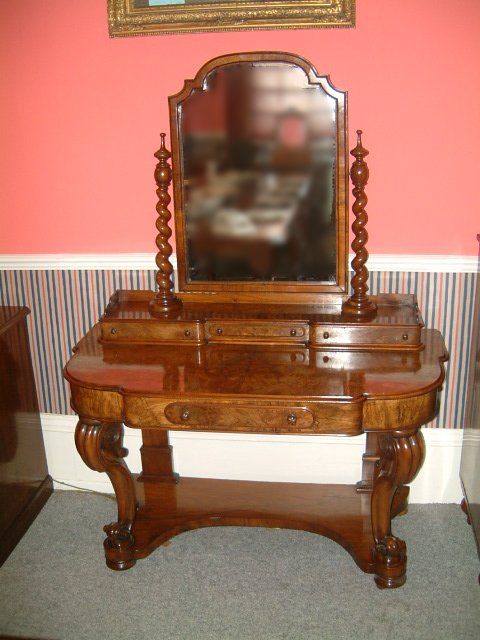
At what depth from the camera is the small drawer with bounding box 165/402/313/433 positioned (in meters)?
2.28

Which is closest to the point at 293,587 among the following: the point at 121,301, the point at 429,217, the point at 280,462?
the point at 280,462

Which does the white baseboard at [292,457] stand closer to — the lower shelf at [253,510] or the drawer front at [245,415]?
the lower shelf at [253,510]

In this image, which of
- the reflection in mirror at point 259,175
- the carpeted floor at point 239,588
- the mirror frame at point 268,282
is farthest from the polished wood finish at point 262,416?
the reflection in mirror at point 259,175

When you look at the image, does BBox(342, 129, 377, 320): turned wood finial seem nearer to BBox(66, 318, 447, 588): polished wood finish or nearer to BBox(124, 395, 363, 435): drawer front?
BBox(66, 318, 447, 588): polished wood finish

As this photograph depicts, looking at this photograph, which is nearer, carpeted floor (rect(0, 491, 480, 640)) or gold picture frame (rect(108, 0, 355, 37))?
carpeted floor (rect(0, 491, 480, 640))

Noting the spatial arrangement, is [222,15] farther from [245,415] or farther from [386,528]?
[386,528]

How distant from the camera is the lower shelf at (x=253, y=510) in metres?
2.80

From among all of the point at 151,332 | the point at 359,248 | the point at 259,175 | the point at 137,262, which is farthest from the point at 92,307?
the point at 359,248

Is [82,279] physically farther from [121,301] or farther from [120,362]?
[120,362]

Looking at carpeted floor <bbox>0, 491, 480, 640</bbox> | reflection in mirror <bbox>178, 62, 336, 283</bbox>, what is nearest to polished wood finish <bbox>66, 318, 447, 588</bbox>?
carpeted floor <bbox>0, 491, 480, 640</bbox>

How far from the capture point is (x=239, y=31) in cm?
264

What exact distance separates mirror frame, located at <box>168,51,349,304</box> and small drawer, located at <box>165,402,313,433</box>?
0.56 meters

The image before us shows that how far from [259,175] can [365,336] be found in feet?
2.26

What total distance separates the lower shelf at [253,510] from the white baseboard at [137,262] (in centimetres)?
94
